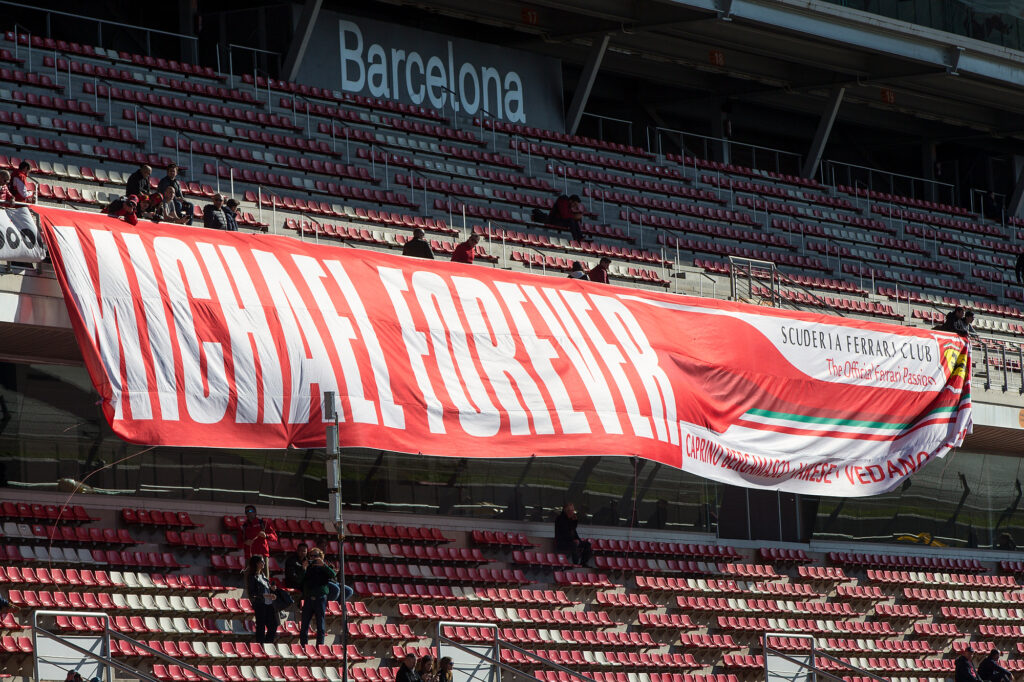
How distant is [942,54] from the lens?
35125mm

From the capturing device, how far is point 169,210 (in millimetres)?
18156

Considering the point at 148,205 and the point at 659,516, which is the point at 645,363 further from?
the point at 148,205

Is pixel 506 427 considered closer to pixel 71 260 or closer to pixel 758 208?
pixel 71 260

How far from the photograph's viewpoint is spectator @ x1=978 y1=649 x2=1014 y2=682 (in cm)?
2174

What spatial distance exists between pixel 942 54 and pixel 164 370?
78.8 ft

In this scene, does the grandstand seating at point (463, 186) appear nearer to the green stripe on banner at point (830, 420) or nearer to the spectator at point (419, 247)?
the spectator at point (419, 247)

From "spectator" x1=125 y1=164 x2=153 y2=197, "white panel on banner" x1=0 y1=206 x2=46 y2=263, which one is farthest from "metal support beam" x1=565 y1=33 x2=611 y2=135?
"white panel on banner" x1=0 y1=206 x2=46 y2=263

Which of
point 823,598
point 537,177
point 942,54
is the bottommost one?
point 823,598

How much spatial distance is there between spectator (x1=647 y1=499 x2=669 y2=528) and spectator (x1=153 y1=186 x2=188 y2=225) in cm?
828

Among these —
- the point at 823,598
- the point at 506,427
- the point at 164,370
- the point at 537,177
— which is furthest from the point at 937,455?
the point at 164,370

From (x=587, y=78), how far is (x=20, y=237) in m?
18.9

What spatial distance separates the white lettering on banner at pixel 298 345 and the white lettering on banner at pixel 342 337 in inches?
6.7

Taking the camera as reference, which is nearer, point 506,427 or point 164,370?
point 164,370

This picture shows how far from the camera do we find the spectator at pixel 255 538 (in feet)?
55.3
